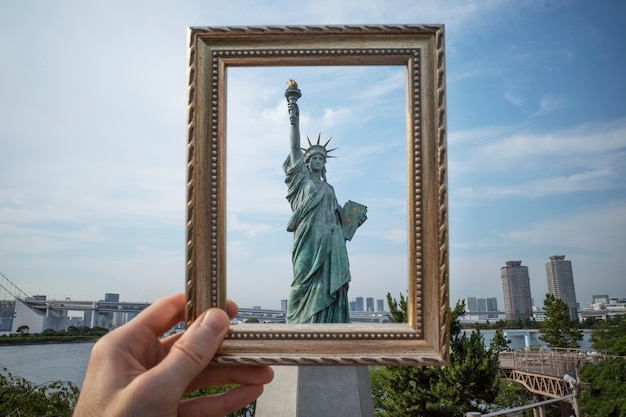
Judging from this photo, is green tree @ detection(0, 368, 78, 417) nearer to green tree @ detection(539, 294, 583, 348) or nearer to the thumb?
the thumb

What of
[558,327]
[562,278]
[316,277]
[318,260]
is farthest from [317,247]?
[562,278]

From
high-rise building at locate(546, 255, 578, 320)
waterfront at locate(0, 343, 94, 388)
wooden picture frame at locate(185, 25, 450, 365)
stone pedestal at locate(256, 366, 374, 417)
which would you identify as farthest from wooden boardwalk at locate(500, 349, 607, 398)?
high-rise building at locate(546, 255, 578, 320)

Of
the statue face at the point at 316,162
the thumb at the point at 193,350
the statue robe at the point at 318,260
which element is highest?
the statue face at the point at 316,162

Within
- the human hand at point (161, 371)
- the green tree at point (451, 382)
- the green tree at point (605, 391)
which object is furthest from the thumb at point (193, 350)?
the green tree at point (451, 382)

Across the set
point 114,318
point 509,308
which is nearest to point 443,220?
point 114,318

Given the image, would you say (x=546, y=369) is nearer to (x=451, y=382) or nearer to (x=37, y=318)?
(x=451, y=382)

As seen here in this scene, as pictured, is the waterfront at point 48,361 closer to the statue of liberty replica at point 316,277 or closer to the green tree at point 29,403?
the green tree at point 29,403

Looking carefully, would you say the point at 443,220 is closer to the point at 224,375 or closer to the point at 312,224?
the point at 224,375
